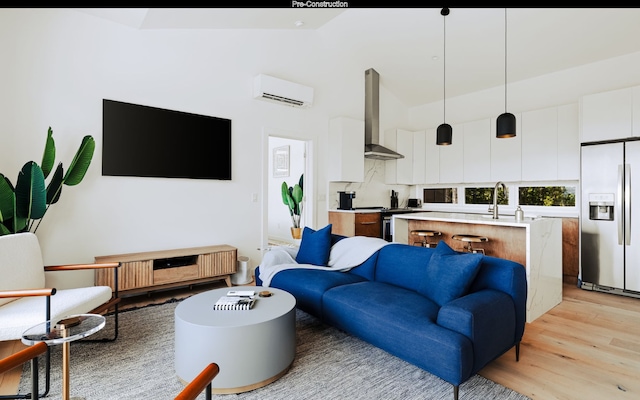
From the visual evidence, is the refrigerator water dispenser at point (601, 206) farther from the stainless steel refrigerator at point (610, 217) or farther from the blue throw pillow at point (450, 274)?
the blue throw pillow at point (450, 274)

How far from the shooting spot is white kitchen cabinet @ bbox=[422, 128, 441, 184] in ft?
19.7

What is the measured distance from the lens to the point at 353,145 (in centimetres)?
545

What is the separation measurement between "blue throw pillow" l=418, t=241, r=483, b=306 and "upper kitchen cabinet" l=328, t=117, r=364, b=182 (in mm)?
3223

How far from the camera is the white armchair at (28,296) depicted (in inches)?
74.4

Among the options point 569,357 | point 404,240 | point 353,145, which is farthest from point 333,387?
point 353,145

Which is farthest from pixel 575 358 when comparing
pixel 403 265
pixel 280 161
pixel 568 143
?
pixel 280 161

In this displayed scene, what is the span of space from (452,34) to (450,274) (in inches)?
144

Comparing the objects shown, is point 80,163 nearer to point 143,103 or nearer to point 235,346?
point 143,103

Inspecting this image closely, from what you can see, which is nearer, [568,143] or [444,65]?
[568,143]

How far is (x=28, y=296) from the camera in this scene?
1881 mm

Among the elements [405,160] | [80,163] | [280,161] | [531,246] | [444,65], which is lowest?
[531,246]

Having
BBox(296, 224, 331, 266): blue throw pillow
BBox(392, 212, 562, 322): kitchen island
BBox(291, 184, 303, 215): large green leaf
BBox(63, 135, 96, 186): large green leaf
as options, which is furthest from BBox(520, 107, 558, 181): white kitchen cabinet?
BBox(63, 135, 96, 186): large green leaf

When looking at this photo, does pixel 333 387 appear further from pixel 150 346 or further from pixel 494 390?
pixel 150 346

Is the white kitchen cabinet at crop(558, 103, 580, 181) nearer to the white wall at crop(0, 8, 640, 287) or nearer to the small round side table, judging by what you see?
the white wall at crop(0, 8, 640, 287)
